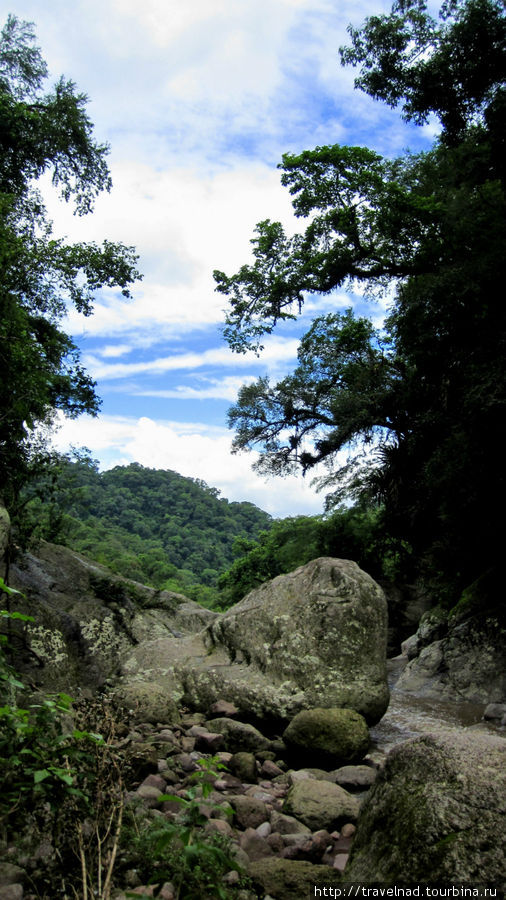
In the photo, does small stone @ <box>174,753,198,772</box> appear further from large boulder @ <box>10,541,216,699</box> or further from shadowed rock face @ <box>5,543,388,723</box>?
large boulder @ <box>10,541,216,699</box>

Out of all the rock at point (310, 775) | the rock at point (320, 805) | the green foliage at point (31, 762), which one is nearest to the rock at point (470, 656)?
the rock at point (310, 775)

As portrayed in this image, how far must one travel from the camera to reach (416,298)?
12.6m

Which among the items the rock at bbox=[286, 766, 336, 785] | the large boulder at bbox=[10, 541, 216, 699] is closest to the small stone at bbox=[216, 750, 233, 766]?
the rock at bbox=[286, 766, 336, 785]

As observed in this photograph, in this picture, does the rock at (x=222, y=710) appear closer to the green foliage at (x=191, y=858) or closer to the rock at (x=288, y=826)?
the rock at (x=288, y=826)

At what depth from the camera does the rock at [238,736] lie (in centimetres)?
561

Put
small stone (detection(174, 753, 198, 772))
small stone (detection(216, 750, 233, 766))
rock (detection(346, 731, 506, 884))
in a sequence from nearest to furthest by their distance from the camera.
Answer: rock (detection(346, 731, 506, 884))
small stone (detection(174, 753, 198, 772))
small stone (detection(216, 750, 233, 766))

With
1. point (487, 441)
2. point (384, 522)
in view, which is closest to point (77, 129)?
point (487, 441)

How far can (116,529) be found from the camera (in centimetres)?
5000

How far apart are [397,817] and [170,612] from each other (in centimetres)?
993

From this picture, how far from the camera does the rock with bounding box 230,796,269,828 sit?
374cm

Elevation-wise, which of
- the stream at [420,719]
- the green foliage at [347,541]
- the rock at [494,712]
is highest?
the green foliage at [347,541]

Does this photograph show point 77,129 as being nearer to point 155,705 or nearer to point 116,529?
point 155,705

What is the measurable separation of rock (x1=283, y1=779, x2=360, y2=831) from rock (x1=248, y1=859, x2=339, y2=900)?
78cm

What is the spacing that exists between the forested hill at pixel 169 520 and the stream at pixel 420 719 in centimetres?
3078
